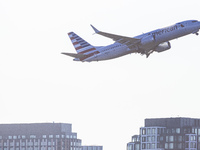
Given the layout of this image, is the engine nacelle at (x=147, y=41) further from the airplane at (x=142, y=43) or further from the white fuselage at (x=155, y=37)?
the white fuselage at (x=155, y=37)

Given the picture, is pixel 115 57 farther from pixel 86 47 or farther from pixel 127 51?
pixel 86 47

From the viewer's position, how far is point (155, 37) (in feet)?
588

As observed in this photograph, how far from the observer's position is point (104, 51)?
610 ft

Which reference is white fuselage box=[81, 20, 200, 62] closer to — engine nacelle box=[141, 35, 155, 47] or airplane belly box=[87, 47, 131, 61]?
airplane belly box=[87, 47, 131, 61]

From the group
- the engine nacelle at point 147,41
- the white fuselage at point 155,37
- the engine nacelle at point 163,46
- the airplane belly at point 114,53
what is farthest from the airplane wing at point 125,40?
the engine nacelle at point 163,46

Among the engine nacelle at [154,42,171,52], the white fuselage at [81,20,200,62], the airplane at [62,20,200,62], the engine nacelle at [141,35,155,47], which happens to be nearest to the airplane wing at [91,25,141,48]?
the airplane at [62,20,200,62]

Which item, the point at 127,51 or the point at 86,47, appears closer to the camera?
the point at 127,51

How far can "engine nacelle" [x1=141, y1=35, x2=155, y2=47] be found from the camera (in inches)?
7062

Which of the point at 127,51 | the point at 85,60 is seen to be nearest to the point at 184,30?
the point at 127,51

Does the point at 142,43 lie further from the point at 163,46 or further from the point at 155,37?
the point at 163,46

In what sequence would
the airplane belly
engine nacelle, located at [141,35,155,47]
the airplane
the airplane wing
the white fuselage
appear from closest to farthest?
the white fuselage < the airplane < engine nacelle, located at [141,35,155,47] < the airplane wing < the airplane belly

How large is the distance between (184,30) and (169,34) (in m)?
3.74

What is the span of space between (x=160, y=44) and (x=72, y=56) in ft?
74.8

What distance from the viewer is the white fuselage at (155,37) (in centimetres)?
17500
